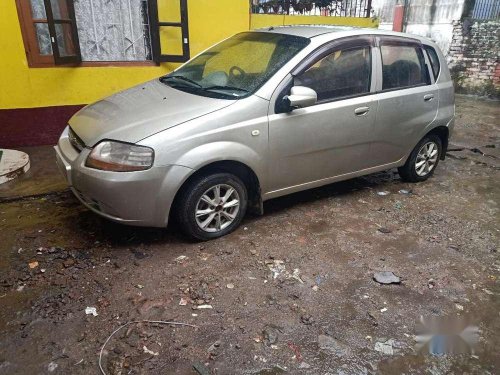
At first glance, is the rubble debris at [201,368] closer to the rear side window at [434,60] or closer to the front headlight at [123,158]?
the front headlight at [123,158]

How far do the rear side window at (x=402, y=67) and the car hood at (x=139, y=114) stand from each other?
6.04ft

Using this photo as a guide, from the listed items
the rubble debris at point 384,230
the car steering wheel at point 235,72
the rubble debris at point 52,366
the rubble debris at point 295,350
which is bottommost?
the rubble debris at point 384,230

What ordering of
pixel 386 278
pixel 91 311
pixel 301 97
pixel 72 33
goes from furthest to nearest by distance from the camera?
1. pixel 72 33
2. pixel 301 97
3. pixel 386 278
4. pixel 91 311

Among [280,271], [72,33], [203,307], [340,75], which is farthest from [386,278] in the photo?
[72,33]

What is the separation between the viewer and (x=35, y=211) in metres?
3.91

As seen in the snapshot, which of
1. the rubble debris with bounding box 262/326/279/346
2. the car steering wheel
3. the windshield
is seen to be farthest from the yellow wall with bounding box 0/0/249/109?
the rubble debris with bounding box 262/326/279/346

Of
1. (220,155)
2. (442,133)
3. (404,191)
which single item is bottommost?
(404,191)

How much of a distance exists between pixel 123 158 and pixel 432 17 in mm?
12212

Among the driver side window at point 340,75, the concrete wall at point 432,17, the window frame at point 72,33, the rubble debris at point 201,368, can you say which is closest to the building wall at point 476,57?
the concrete wall at point 432,17

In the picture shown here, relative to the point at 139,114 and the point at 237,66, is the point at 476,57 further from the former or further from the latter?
the point at 139,114

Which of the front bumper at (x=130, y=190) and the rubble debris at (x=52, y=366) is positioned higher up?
the front bumper at (x=130, y=190)

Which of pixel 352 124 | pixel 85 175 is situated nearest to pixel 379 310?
pixel 352 124

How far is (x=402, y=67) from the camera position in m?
4.29

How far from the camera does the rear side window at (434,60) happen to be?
178 inches
